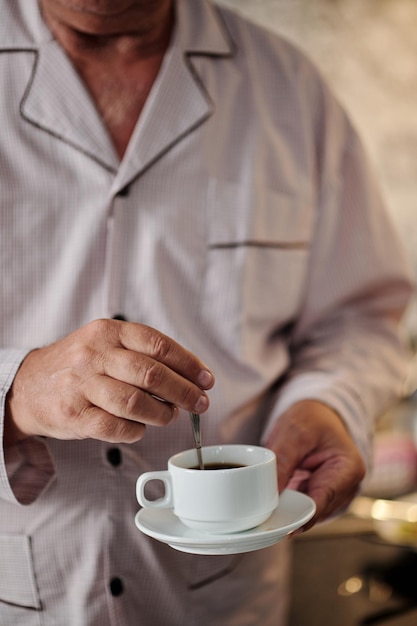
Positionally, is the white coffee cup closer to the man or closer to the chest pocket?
the man

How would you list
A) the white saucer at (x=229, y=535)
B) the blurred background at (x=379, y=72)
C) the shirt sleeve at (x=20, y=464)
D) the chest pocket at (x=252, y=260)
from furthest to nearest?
1. the blurred background at (x=379, y=72)
2. the chest pocket at (x=252, y=260)
3. the shirt sleeve at (x=20, y=464)
4. the white saucer at (x=229, y=535)

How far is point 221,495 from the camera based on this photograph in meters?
0.83

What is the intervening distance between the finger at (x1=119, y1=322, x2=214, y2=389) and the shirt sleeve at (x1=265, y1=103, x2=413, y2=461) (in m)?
0.43

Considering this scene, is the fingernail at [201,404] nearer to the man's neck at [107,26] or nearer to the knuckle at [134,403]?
the knuckle at [134,403]

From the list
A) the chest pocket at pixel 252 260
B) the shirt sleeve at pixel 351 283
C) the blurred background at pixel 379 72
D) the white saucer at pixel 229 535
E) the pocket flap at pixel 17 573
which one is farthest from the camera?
the blurred background at pixel 379 72

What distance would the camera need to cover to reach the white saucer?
799 millimetres

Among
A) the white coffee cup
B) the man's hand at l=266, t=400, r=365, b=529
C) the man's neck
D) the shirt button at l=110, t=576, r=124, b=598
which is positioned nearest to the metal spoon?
the white coffee cup

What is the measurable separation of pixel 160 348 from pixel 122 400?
0.07 metres

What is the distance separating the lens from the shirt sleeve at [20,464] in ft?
3.00

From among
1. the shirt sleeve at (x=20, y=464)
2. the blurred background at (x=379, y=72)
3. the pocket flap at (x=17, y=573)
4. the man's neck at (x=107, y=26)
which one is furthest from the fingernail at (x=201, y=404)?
the blurred background at (x=379, y=72)

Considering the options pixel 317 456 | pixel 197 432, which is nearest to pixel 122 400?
pixel 197 432

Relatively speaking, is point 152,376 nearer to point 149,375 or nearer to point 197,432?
point 149,375

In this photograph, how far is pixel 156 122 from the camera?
1120 millimetres

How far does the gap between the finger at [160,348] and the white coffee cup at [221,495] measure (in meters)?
0.11
